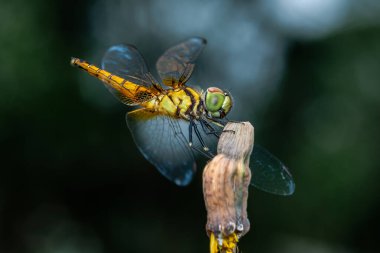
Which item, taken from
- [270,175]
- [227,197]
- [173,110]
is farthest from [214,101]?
[227,197]

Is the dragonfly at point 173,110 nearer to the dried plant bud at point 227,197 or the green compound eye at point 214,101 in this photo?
the green compound eye at point 214,101

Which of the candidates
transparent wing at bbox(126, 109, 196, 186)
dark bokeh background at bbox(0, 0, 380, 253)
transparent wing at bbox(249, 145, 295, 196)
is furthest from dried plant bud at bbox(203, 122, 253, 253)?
dark bokeh background at bbox(0, 0, 380, 253)

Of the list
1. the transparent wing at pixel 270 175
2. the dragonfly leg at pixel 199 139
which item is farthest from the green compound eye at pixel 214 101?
the transparent wing at pixel 270 175

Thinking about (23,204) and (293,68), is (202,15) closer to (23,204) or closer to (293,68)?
(293,68)

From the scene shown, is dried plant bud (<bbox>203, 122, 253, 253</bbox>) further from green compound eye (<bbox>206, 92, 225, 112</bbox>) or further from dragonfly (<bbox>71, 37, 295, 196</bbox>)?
green compound eye (<bbox>206, 92, 225, 112</bbox>)

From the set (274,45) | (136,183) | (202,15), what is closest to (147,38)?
(202,15)

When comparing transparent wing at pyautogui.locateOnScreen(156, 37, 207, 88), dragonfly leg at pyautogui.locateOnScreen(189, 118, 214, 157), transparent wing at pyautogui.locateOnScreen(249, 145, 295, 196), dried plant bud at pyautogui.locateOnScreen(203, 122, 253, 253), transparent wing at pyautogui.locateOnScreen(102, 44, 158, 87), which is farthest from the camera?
transparent wing at pyautogui.locateOnScreen(102, 44, 158, 87)
